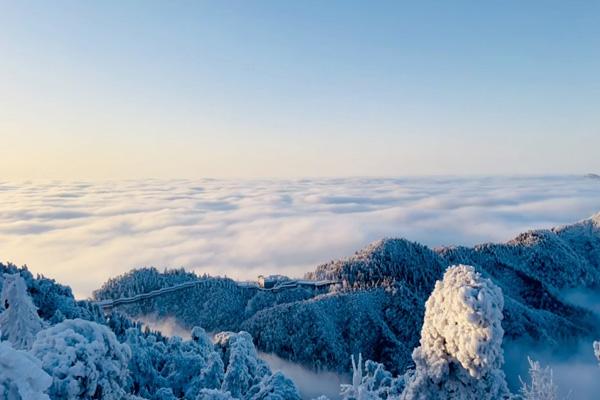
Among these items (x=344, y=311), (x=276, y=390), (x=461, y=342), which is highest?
(x=461, y=342)

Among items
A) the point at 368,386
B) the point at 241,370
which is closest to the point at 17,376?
the point at 241,370

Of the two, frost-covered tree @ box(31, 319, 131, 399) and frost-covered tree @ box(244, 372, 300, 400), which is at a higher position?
frost-covered tree @ box(31, 319, 131, 399)

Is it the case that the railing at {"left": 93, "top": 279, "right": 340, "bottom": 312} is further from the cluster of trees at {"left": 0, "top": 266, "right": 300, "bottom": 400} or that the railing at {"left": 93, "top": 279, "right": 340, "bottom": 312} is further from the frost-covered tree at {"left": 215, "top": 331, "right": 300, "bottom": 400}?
the frost-covered tree at {"left": 215, "top": 331, "right": 300, "bottom": 400}

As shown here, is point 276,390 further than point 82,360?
Yes

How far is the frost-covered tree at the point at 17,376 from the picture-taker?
727 centimetres

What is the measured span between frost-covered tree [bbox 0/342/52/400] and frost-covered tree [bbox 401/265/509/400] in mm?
11111

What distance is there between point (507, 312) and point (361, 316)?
179 feet

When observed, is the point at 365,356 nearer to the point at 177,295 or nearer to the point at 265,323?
the point at 265,323

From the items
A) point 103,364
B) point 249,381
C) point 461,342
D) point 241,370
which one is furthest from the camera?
point 249,381

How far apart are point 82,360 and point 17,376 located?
3.11 m

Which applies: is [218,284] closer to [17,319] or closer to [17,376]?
[17,319]

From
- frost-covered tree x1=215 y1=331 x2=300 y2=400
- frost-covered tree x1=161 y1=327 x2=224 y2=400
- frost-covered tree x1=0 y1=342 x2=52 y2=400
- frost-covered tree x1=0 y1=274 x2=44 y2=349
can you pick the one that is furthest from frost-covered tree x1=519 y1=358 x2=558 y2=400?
frost-covered tree x1=0 y1=274 x2=44 y2=349

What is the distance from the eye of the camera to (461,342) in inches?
582

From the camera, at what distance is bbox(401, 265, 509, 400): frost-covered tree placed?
46.4ft
